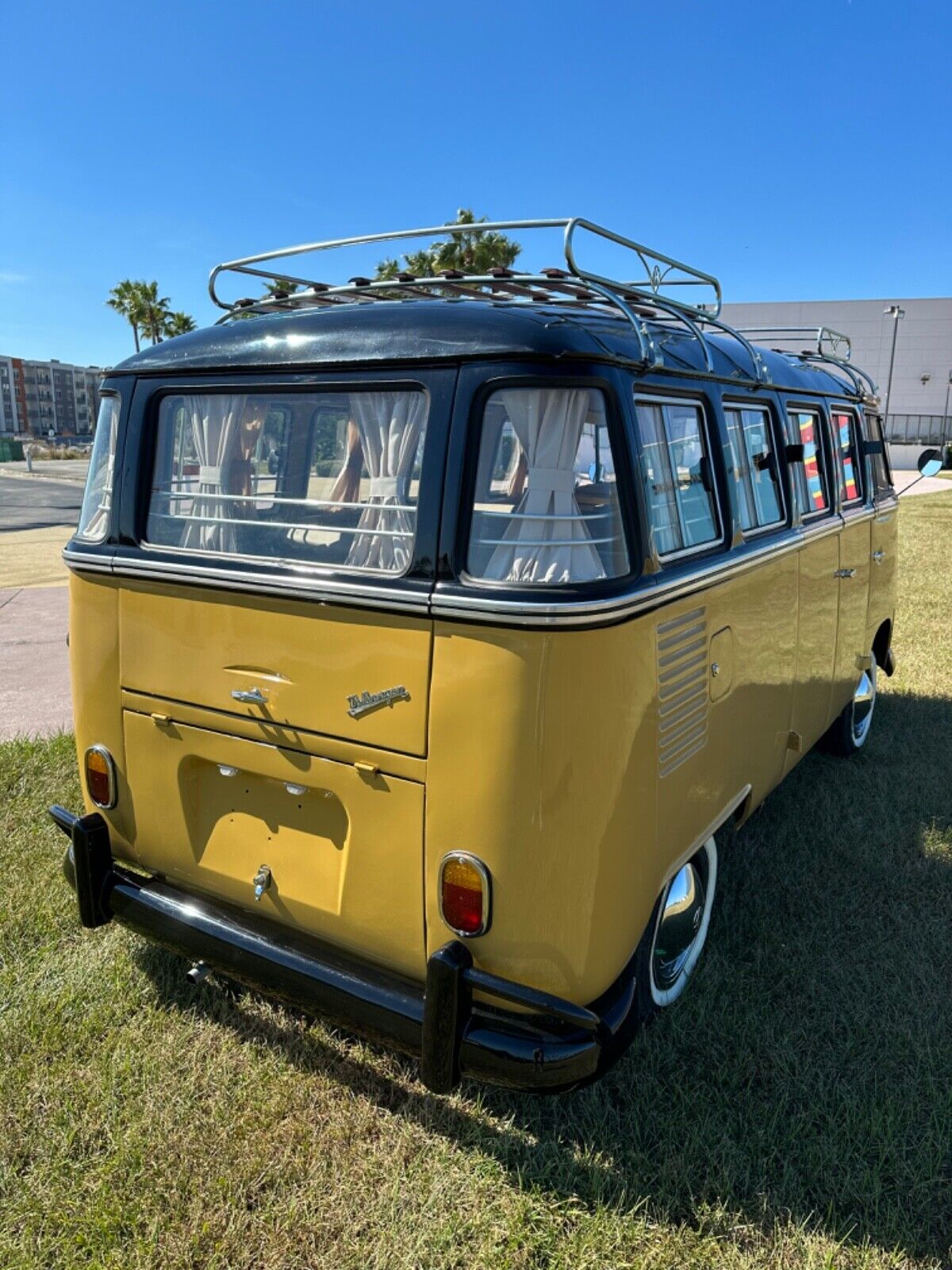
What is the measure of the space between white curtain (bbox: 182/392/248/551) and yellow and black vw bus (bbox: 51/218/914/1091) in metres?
0.01

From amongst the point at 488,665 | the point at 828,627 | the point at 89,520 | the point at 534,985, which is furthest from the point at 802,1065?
the point at 89,520

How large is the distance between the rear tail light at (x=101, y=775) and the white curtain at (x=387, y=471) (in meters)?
1.21

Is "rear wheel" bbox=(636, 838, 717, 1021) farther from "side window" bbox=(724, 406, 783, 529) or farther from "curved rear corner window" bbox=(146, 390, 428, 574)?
"curved rear corner window" bbox=(146, 390, 428, 574)

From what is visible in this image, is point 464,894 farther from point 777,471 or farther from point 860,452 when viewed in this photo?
point 860,452

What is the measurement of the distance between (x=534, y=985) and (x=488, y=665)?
860 millimetres

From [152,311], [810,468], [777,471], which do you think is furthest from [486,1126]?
[152,311]

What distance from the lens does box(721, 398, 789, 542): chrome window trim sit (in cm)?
340

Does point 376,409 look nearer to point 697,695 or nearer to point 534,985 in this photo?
point 697,695

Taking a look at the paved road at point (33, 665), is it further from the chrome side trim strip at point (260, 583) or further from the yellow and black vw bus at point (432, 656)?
the chrome side trim strip at point (260, 583)

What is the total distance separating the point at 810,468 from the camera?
4305 mm

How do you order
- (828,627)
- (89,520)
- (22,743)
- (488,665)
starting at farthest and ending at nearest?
(22,743), (828,627), (89,520), (488,665)

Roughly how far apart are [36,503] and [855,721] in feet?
76.1

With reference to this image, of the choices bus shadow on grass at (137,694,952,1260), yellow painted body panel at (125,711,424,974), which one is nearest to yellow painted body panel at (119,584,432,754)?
yellow painted body panel at (125,711,424,974)

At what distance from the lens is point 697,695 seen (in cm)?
281
